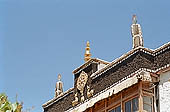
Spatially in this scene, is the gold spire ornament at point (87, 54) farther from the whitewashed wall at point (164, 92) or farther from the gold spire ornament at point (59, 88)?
the whitewashed wall at point (164, 92)

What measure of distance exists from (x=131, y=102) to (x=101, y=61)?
3.02 metres

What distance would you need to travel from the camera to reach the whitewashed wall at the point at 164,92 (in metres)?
14.4

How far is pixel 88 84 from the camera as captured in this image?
17453mm

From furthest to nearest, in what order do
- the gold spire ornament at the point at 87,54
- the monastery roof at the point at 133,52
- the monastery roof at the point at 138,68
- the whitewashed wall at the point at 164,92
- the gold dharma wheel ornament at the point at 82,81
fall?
the gold spire ornament at the point at 87,54 → the gold dharma wheel ornament at the point at 82,81 → the monastery roof at the point at 133,52 → the monastery roof at the point at 138,68 → the whitewashed wall at the point at 164,92

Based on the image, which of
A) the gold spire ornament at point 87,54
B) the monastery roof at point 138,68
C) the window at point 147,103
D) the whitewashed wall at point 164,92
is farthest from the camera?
the gold spire ornament at point 87,54

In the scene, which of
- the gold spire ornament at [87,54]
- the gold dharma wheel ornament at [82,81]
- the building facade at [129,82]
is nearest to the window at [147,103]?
the building facade at [129,82]

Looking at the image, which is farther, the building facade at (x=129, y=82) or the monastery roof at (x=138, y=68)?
the monastery roof at (x=138, y=68)

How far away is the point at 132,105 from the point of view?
1478 cm

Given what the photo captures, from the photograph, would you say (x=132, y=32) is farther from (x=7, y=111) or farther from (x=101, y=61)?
(x=7, y=111)

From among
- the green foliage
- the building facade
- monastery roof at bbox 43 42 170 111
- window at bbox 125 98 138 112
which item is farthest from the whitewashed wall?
the green foliage

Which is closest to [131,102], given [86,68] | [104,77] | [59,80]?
[104,77]

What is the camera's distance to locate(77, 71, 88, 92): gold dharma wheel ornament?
58.1 feet

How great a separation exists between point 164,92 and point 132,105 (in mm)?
1095

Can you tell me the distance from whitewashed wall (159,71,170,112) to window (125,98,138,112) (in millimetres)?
775
